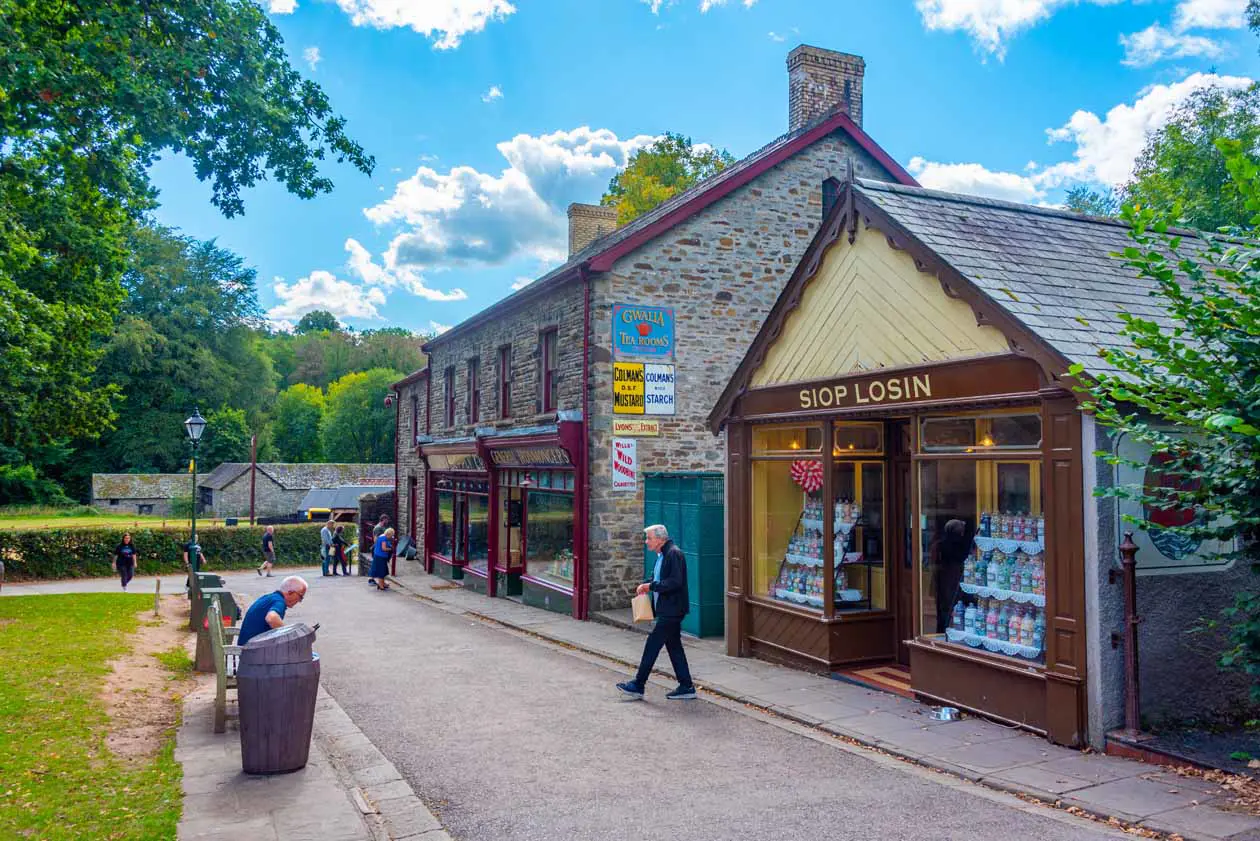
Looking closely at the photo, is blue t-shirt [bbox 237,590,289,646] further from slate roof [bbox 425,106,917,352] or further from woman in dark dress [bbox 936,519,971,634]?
slate roof [bbox 425,106,917,352]

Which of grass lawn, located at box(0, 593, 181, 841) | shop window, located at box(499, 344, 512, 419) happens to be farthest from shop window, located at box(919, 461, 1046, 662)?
shop window, located at box(499, 344, 512, 419)

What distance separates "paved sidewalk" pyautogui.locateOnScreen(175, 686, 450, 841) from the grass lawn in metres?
0.20

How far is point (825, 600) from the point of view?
10867 mm

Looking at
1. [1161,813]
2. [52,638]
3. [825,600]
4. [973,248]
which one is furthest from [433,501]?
[1161,813]

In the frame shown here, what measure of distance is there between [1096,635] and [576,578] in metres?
10.7

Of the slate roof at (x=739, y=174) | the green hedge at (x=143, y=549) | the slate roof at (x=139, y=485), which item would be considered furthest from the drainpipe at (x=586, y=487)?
the slate roof at (x=139, y=485)

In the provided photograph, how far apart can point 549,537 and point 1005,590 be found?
11.3m

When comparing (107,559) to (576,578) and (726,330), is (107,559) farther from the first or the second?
(726,330)

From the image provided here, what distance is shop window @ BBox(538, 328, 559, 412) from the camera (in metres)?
19.0

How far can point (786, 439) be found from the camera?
1166 cm

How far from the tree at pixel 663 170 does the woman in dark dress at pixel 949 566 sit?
27743mm

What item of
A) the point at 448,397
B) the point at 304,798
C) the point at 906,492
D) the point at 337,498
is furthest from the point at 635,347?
the point at 337,498

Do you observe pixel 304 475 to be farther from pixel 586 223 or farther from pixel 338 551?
pixel 586 223

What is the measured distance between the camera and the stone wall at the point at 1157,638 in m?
7.58
